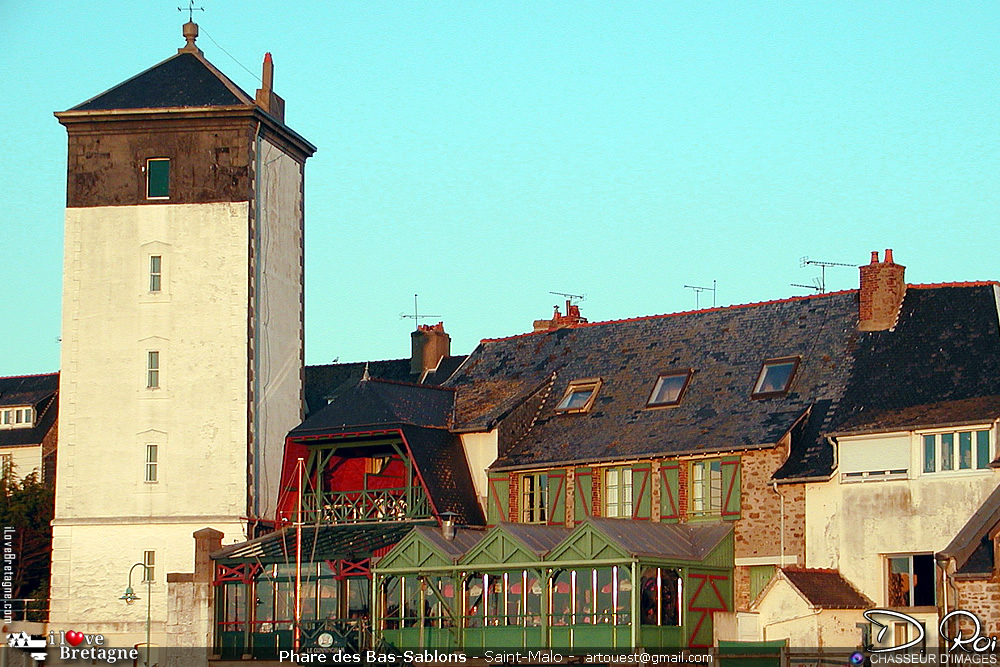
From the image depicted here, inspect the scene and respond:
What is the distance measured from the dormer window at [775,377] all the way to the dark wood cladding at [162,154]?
14.3 meters

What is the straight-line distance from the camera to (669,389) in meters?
44.4

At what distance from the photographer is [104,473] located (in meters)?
47.4

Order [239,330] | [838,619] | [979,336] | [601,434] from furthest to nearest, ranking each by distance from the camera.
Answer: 1. [239,330]
2. [601,434]
3. [979,336]
4. [838,619]

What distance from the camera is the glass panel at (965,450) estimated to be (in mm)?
37344

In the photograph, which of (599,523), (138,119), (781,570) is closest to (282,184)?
(138,119)

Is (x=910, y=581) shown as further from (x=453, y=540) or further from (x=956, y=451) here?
(x=453, y=540)

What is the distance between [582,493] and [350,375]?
2329 cm

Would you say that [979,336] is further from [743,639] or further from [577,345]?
[577,345]

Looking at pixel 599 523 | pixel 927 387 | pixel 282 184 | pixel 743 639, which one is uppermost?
pixel 282 184

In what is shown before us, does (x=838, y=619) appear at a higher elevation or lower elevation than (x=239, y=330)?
lower

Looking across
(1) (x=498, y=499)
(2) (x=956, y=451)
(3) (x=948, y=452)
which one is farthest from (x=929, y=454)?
(1) (x=498, y=499)

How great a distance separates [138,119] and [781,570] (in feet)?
69.4

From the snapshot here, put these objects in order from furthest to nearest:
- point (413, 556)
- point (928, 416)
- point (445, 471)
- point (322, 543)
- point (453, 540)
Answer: point (445, 471) → point (322, 543) → point (453, 540) → point (413, 556) → point (928, 416)

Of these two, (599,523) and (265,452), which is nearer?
(599,523)
